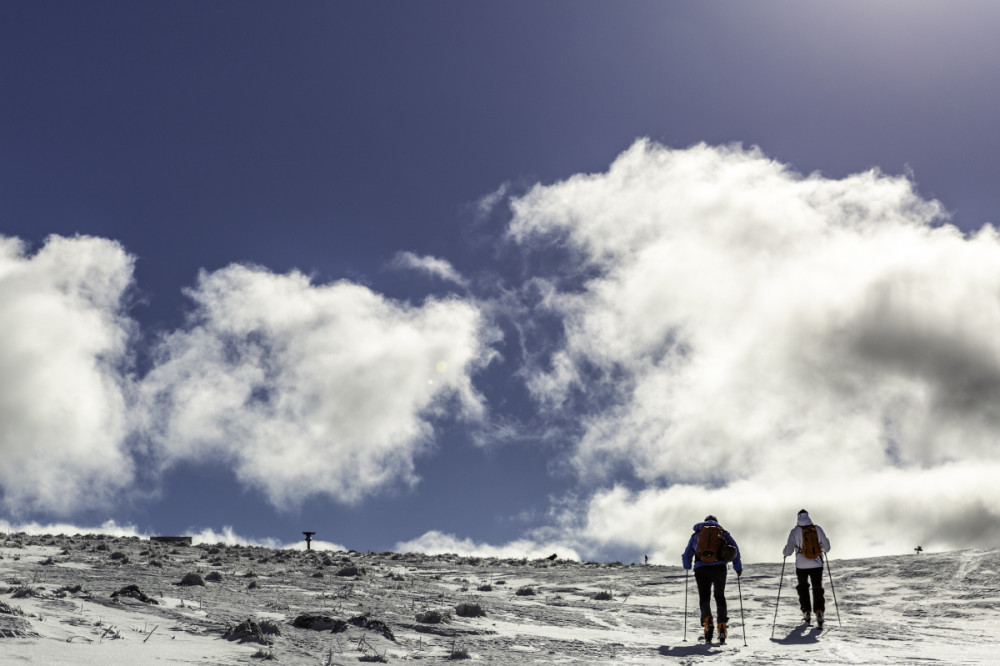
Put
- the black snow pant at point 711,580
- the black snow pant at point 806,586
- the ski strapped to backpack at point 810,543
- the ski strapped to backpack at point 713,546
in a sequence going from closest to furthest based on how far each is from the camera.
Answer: the black snow pant at point 711,580 < the ski strapped to backpack at point 713,546 < the black snow pant at point 806,586 < the ski strapped to backpack at point 810,543

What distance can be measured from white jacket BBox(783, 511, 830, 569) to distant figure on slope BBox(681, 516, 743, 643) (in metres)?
2.11

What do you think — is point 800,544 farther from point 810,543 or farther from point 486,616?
point 486,616

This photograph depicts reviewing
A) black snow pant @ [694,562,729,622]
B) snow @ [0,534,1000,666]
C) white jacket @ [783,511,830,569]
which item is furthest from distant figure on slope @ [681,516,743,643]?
white jacket @ [783,511,830,569]

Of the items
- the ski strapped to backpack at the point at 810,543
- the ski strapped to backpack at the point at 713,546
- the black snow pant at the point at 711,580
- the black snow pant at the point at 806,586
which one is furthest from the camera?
the ski strapped to backpack at the point at 810,543

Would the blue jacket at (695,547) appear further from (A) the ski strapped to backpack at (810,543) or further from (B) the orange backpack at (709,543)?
(A) the ski strapped to backpack at (810,543)

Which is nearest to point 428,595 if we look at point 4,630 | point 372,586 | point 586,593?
point 372,586

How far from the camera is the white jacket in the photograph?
49.0 ft

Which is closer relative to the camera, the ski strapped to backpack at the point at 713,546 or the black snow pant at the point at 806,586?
the ski strapped to backpack at the point at 713,546

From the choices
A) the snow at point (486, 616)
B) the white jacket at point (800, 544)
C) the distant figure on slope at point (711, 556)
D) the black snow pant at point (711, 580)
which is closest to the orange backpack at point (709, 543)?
the distant figure on slope at point (711, 556)

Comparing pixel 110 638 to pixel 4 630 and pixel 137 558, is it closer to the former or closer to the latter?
pixel 4 630

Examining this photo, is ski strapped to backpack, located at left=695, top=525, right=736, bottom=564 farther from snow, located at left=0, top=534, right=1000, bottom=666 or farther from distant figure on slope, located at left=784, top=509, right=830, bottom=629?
distant figure on slope, located at left=784, top=509, right=830, bottom=629

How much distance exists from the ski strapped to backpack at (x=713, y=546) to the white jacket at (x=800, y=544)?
2.52m

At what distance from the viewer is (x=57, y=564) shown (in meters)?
19.7

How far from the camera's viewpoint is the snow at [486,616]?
909 centimetres
